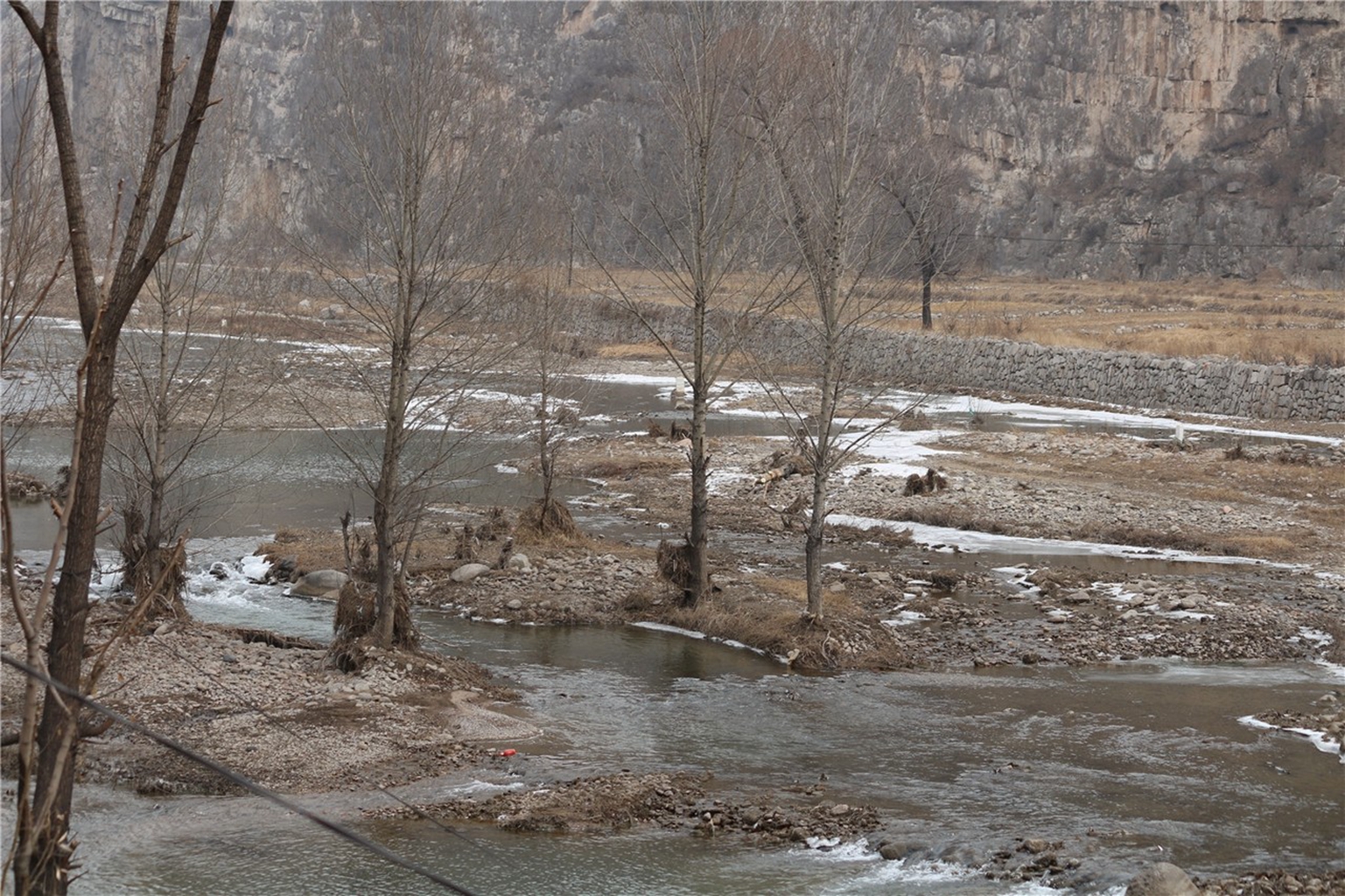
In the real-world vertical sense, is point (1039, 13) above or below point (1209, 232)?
above

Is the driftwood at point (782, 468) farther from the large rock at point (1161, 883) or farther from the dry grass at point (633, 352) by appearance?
the dry grass at point (633, 352)

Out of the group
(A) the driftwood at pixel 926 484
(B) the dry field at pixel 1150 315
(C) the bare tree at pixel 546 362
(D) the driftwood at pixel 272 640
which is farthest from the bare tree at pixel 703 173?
(B) the dry field at pixel 1150 315

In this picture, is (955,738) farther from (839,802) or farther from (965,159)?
(965,159)

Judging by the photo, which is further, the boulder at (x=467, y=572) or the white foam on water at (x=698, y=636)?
the boulder at (x=467, y=572)

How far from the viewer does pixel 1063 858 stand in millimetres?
8797

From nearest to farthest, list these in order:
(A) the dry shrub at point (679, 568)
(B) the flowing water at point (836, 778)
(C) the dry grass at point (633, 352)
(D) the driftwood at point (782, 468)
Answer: (B) the flowing water at point (836, 778) → (A) the dry shrub at point (679, 568) → (D) the driftwood at point (782, 468) → (C) the dry grass at point (633, 352)

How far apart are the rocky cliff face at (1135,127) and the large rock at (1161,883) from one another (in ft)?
226

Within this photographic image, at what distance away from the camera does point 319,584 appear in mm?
17453

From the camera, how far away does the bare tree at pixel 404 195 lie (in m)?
13.1

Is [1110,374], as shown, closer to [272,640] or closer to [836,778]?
[272,640]

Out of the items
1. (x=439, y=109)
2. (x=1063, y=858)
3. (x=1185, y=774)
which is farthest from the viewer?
(x=439, y=109)

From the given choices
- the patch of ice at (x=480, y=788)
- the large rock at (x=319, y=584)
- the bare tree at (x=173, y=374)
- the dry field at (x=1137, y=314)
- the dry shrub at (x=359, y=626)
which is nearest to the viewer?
the patch of ice at (x=480, y=788)

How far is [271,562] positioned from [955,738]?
11.0 m

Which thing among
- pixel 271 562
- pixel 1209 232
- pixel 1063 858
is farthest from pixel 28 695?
pixel 1209 232
